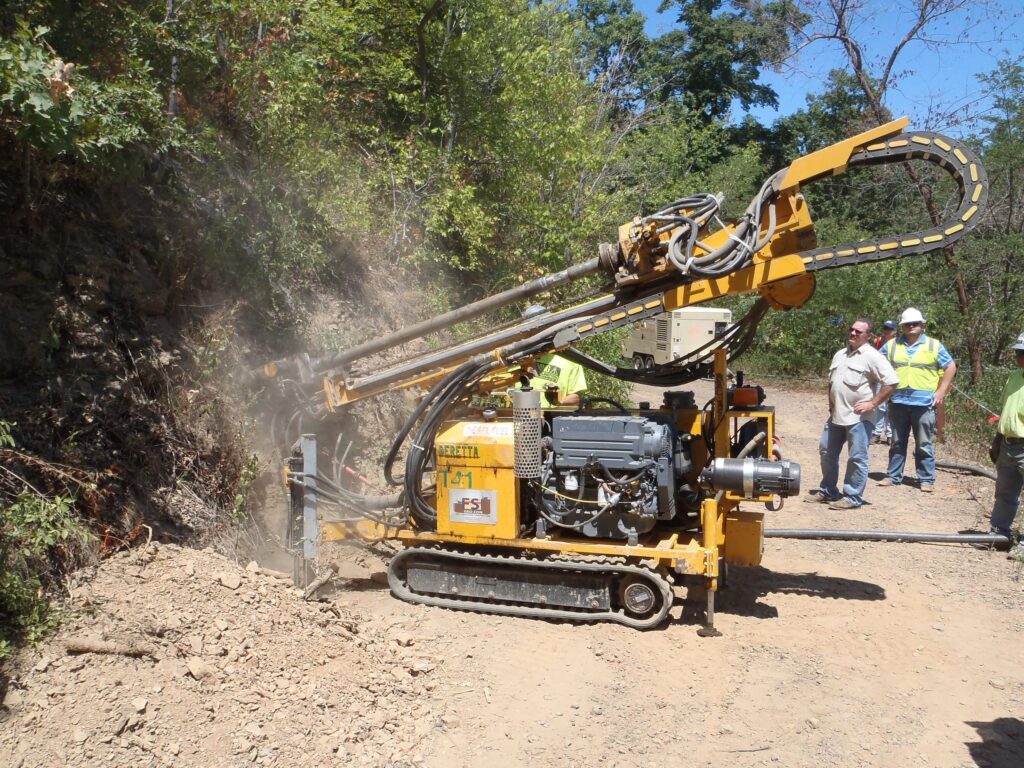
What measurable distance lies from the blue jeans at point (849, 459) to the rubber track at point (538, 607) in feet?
12.8

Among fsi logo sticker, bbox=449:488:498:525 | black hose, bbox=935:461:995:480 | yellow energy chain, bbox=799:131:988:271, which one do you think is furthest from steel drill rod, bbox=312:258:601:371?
black hose, bbox=935:461:995:480

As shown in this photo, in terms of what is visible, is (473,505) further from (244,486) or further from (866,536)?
(866,536)

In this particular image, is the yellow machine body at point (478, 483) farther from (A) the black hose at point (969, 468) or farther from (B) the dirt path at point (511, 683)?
(A) the black hose at point (969, 468)

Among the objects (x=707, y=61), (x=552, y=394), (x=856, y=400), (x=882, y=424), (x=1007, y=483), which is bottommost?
(x=1007, y=483)

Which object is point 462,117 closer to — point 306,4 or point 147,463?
point 306,4

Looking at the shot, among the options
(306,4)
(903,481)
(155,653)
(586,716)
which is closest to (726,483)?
(586,716)

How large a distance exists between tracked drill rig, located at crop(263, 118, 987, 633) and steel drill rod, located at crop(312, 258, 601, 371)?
0.06 ft

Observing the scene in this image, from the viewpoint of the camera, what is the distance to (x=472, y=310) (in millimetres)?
6434

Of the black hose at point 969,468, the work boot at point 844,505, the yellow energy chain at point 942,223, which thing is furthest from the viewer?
the black hose at point 969,468

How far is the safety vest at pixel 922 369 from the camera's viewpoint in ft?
31.4

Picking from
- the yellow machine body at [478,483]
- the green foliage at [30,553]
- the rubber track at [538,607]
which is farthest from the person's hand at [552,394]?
the green foliage at [30,553]

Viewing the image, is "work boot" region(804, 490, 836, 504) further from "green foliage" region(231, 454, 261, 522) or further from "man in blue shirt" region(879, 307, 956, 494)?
"green foliage" region(231, 454, 261, 522)

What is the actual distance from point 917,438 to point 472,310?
6144mm

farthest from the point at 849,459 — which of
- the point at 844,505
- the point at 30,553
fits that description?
the point at 30,553
